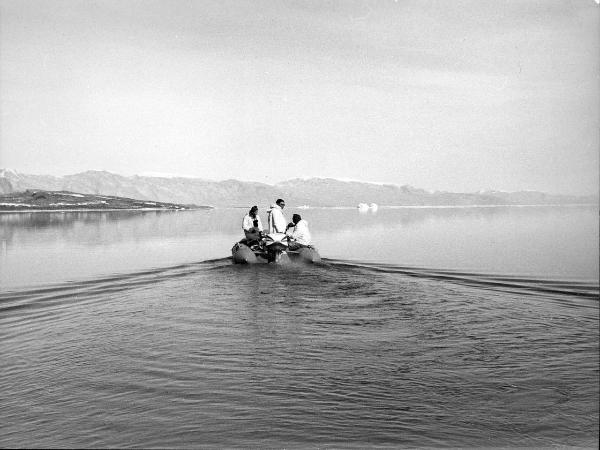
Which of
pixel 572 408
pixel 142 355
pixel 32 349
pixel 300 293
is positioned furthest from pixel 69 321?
pixel 572 408

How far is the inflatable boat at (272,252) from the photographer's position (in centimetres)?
2881

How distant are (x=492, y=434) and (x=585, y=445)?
128cm

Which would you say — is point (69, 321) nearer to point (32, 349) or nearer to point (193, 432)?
point (32, 349)

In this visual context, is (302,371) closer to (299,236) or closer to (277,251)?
(277,251)

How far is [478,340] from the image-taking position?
13.3m

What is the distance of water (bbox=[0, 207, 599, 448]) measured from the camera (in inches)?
329

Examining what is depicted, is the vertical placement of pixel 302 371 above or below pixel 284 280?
below

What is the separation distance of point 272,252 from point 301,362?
1753 cm

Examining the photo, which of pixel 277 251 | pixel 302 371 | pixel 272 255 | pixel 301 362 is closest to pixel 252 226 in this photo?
pixel 272 255

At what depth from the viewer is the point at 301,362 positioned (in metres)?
11.6

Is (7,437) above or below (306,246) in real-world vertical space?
below

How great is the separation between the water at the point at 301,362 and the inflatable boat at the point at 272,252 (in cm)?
395

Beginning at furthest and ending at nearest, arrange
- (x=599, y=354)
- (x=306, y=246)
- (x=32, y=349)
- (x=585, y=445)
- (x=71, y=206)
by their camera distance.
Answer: (x=71, y=206), (x=306, y=246), (x=32, y=349), (x=599, y=354), (x=585, y=445)

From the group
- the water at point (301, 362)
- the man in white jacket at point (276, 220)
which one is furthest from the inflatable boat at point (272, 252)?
the water at point (301, 362)
